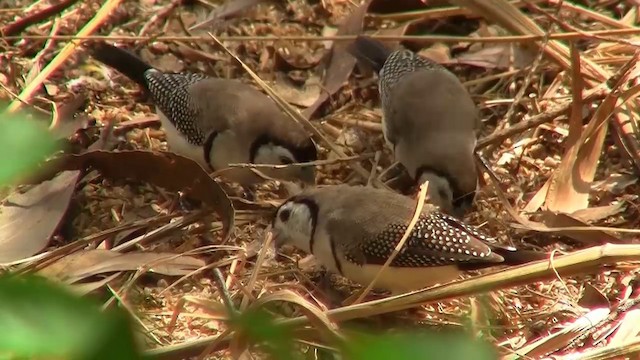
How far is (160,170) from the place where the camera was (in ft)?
11.2

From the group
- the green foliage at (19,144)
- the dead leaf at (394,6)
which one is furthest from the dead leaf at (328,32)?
the green foliage at (19,144)

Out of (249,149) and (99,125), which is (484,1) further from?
(99,125)

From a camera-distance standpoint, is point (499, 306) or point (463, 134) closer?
point (499, 306)

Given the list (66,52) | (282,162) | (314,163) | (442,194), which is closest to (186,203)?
(282,162)

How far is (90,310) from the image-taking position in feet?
1.32

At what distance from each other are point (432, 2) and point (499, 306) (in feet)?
6.11

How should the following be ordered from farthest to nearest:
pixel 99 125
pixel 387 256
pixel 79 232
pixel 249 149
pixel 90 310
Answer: pixel 99 125, pixel 249 149, pixel 79 232, pixel 387 256, pixel 90 310

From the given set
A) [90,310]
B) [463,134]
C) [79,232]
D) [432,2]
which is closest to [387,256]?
[463,134]

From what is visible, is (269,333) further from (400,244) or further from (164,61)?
(164,61)

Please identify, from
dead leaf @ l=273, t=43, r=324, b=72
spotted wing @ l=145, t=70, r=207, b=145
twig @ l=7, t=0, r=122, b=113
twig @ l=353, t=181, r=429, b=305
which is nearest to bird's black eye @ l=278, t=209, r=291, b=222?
twig @ l=353, t=181, r=429, b=305

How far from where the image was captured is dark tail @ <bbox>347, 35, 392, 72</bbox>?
395cm

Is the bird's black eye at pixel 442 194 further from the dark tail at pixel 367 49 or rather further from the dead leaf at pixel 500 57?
the dead leaf at pixel 500 57

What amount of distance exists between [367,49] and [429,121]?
60 cm

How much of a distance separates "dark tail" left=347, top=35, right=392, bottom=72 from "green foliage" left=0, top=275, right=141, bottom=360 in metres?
3.60
